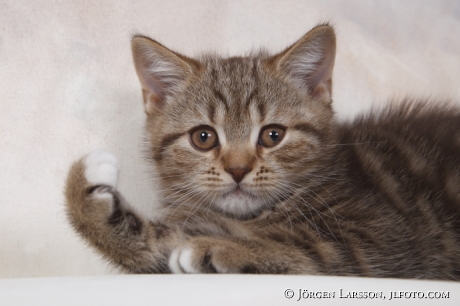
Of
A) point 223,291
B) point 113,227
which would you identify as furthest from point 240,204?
point 223,291

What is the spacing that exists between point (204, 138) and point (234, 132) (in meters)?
0.09

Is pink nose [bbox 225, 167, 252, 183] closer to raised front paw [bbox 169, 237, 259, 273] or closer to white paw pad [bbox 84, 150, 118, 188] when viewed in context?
raised front paw [bbox 169, 237, 259, 273]

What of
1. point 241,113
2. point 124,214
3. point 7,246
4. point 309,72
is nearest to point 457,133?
point 309,72

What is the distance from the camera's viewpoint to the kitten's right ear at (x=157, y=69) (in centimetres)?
150

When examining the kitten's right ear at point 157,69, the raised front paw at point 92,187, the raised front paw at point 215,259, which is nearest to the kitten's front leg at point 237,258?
the raised front paw at point 215,259

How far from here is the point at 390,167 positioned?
154 centimetres

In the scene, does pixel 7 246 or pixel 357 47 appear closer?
pixel 7 246

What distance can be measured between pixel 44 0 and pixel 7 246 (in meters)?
0.83

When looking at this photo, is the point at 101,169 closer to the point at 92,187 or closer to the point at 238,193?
the point at 92,187

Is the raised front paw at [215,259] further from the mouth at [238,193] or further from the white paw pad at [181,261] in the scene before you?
the mouth at [238,193]

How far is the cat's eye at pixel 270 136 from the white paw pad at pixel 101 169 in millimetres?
390

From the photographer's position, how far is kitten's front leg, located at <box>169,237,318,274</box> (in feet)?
3.71

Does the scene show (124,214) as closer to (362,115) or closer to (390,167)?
(390,167)

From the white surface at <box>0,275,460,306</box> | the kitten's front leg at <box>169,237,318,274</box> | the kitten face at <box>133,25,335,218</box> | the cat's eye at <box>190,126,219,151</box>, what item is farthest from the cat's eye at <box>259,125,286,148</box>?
the white surface at <box>0,275,460,306</box>
